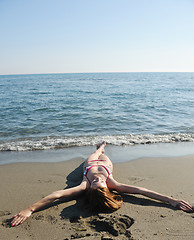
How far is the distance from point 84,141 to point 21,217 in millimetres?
4568

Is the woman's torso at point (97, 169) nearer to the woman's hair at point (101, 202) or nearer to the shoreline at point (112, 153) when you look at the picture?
the woman's hair at point (101, 202)

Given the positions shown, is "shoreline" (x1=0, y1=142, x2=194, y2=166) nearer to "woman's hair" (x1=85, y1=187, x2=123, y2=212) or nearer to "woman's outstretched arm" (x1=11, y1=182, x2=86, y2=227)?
"woman's outstretched arm" (x1=11, y1=182, x2=86, y2=227)

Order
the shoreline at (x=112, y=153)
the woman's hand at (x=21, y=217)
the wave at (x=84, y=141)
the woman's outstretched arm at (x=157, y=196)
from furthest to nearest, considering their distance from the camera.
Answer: the wave at (x=84, y=141) < the shoreline at (x=112, y=153) < the woman's outstretched arm at (x=157, y=196) < the woman's hand at (x=21, y=217)

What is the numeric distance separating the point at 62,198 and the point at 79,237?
129cm

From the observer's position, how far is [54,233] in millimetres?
3025

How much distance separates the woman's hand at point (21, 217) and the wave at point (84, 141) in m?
3.76

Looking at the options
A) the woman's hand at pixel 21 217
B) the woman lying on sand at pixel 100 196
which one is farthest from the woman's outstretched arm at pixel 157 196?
the woman's hand at pixel 21 217

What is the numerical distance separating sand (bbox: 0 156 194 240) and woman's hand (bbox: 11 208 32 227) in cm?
7

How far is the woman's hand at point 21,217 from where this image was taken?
127 inches

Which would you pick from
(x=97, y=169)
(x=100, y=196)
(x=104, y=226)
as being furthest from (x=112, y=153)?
(x=104, y=226)

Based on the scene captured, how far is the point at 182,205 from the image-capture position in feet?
11.7

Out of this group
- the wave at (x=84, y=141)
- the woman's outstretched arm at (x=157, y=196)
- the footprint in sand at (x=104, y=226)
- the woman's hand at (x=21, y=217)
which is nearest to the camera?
the footprint in sand at (x=104, y=226)

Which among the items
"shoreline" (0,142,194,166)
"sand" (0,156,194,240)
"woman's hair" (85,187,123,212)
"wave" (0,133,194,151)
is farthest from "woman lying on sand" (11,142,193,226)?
"wave" (0,133,194,151)

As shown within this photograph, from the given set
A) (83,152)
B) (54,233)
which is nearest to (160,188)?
(54,233)
